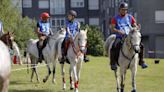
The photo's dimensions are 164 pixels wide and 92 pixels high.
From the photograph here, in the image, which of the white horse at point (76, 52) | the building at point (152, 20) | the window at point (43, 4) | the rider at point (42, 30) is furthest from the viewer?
the window at point (43, 4)

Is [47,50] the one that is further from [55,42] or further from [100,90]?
[100,90]

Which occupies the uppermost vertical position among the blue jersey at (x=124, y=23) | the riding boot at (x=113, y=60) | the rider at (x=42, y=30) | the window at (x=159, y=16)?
the blue jersey at (x=124, y=23)

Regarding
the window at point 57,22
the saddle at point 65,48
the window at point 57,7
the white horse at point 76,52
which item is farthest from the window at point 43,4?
the white horse at point 76,52

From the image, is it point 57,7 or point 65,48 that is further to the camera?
point 57,7

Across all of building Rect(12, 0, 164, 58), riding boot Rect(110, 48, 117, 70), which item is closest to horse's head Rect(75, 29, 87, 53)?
riding boot Rect(110, 48, 117, 70)

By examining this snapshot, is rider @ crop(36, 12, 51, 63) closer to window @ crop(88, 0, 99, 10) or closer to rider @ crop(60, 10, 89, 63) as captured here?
rider @ crop(60, 10, 89, 63)

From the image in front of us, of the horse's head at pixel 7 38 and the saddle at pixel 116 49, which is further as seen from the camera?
the saddle at pixel 116 49

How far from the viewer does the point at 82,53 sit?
14.2 m

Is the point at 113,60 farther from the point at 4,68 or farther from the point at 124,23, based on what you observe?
the point at 4,68

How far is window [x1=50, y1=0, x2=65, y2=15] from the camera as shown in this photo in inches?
3435

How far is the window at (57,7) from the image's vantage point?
87.2 meters

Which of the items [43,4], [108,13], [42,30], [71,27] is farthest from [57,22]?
[71,27]

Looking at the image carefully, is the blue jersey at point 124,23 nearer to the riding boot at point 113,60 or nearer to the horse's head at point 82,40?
the riding boot at point 113,60

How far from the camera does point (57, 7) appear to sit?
286 feet
